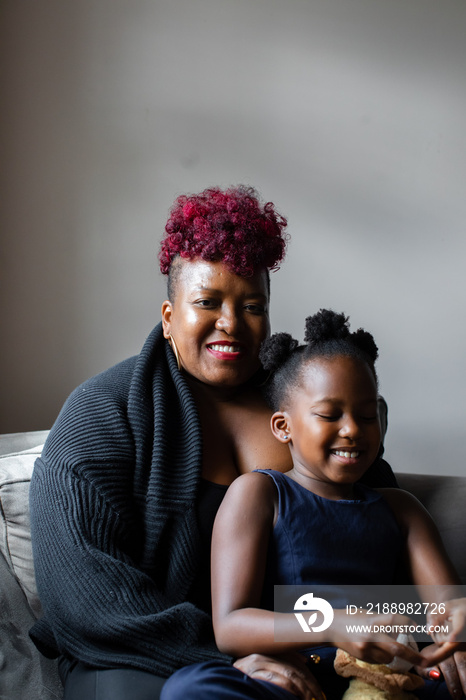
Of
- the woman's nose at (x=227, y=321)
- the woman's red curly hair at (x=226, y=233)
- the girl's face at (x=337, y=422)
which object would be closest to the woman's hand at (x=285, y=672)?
the girl's face at (x=337, y=422)

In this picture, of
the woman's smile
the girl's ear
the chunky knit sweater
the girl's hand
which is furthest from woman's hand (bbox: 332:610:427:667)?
the woman's smile

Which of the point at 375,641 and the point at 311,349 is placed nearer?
the point at 375,641

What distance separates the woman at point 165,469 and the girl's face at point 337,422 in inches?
6.2

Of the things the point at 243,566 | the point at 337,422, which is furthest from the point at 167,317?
the point at 243,566

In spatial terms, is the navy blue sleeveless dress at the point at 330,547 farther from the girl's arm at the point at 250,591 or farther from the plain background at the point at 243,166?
the plain background at the point at 243,166

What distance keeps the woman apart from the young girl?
0.20ft

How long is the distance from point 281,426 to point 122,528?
0.32m

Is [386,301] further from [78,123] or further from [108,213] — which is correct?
[78,123]

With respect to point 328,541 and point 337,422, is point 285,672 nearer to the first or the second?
point 328,541

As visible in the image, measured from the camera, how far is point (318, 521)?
3.63 feet

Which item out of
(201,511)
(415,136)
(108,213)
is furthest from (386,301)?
(201,511)

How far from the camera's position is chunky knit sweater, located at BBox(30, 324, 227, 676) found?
106cm

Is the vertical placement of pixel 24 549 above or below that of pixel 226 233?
below

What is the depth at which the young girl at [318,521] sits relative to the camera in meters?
Result: 1.00
